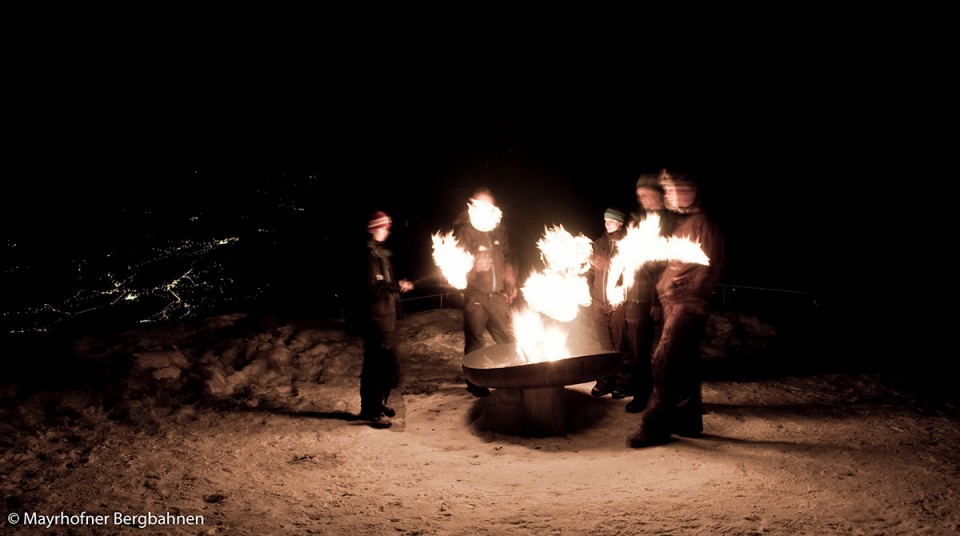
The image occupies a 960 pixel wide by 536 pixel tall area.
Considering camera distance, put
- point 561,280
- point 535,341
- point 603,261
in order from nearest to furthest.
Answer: point 535,341 < point 561,280 < point 603,261

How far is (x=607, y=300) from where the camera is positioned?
695cm

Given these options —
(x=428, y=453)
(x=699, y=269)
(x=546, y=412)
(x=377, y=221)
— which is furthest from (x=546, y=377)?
(x=377, y=221)

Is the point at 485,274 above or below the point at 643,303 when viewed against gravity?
above

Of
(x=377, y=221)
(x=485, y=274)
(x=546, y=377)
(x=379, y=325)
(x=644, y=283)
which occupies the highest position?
(x=377, y=221)

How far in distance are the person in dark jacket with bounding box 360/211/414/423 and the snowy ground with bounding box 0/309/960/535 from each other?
34 cm

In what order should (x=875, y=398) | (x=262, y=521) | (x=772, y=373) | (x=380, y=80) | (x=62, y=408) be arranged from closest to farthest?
(x=262, y=521) < (x=62, y=408) < (x=875, y=398) < (x=772, y=373) < (x=380, y=80)

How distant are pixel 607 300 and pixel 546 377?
6.71 feet

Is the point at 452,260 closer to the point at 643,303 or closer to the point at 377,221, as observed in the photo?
the point at 377,221

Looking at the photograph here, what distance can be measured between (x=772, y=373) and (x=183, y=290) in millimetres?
20788

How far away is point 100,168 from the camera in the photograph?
75.4 ft

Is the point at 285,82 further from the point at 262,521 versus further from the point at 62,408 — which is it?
the point at 262,521

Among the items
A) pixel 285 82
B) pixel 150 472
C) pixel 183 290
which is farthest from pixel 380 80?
pixel 150 472

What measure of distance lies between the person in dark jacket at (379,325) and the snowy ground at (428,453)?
340 mm

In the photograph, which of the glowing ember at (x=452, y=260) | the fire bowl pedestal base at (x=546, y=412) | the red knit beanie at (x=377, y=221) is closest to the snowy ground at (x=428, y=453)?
the fire bowl pedestal base at (x=546, y=412)
